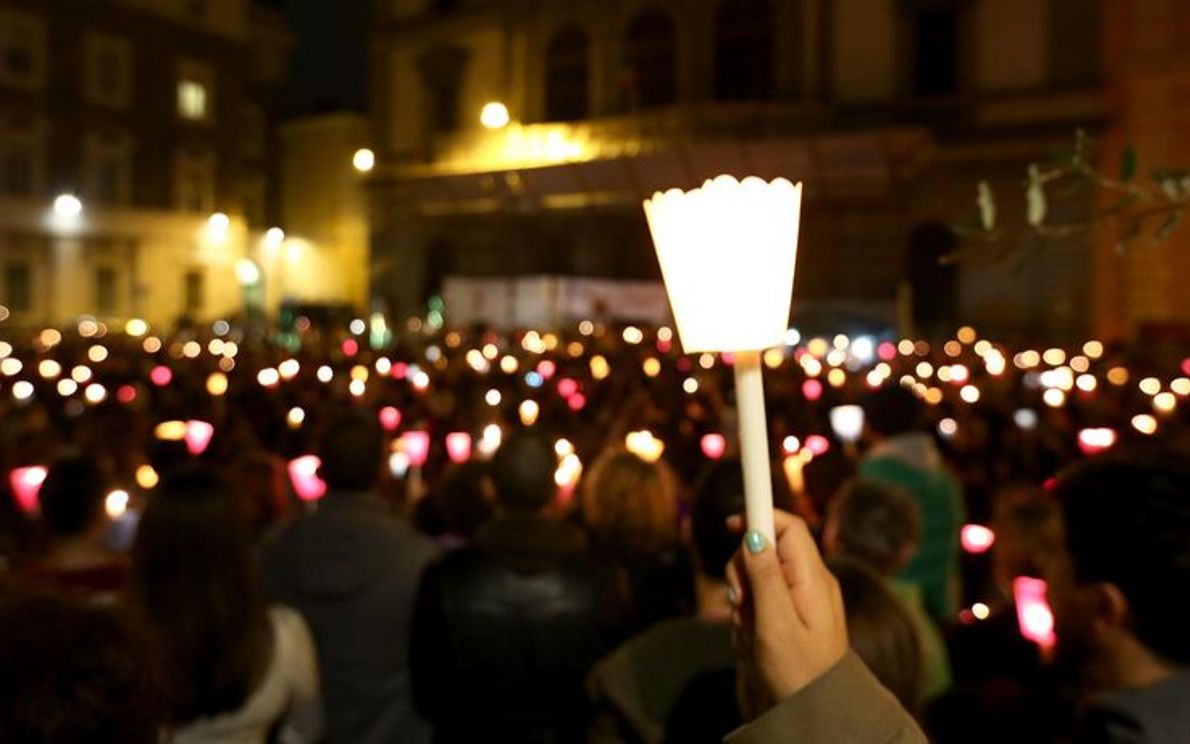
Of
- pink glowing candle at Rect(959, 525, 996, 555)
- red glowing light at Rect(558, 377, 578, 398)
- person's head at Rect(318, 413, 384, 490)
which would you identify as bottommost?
pink glowing candle at Rect(959, 525, 996, 555)

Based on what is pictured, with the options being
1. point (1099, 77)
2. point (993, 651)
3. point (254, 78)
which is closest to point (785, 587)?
point (993, 651)

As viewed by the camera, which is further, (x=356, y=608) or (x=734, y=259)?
(x=356, y=608)

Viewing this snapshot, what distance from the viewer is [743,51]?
3048cm

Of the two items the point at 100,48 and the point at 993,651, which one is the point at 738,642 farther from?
the point at 100,48

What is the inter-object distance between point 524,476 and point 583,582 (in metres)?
0.41

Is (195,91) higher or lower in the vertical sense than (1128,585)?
higher

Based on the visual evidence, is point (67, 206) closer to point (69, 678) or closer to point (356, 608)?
point (356, 608)

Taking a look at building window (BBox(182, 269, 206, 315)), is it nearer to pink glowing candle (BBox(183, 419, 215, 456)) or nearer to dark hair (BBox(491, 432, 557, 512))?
pink glowing candle (BBox(183, 419, 215, 456))

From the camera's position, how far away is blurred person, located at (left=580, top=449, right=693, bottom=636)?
4719 mm

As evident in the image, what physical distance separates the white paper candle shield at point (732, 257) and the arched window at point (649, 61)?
1199 inches

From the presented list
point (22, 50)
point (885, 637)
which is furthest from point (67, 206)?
point (885, 637)

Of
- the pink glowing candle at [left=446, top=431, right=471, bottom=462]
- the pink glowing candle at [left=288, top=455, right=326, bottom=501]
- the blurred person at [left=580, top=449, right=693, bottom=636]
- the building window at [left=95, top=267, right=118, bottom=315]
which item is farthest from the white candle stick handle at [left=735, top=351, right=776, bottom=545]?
the building window at [left=95, top=267, right=118, bottom=315]

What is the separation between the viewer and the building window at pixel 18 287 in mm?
38625

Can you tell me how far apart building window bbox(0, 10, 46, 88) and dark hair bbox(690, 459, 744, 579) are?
40.2 meters
